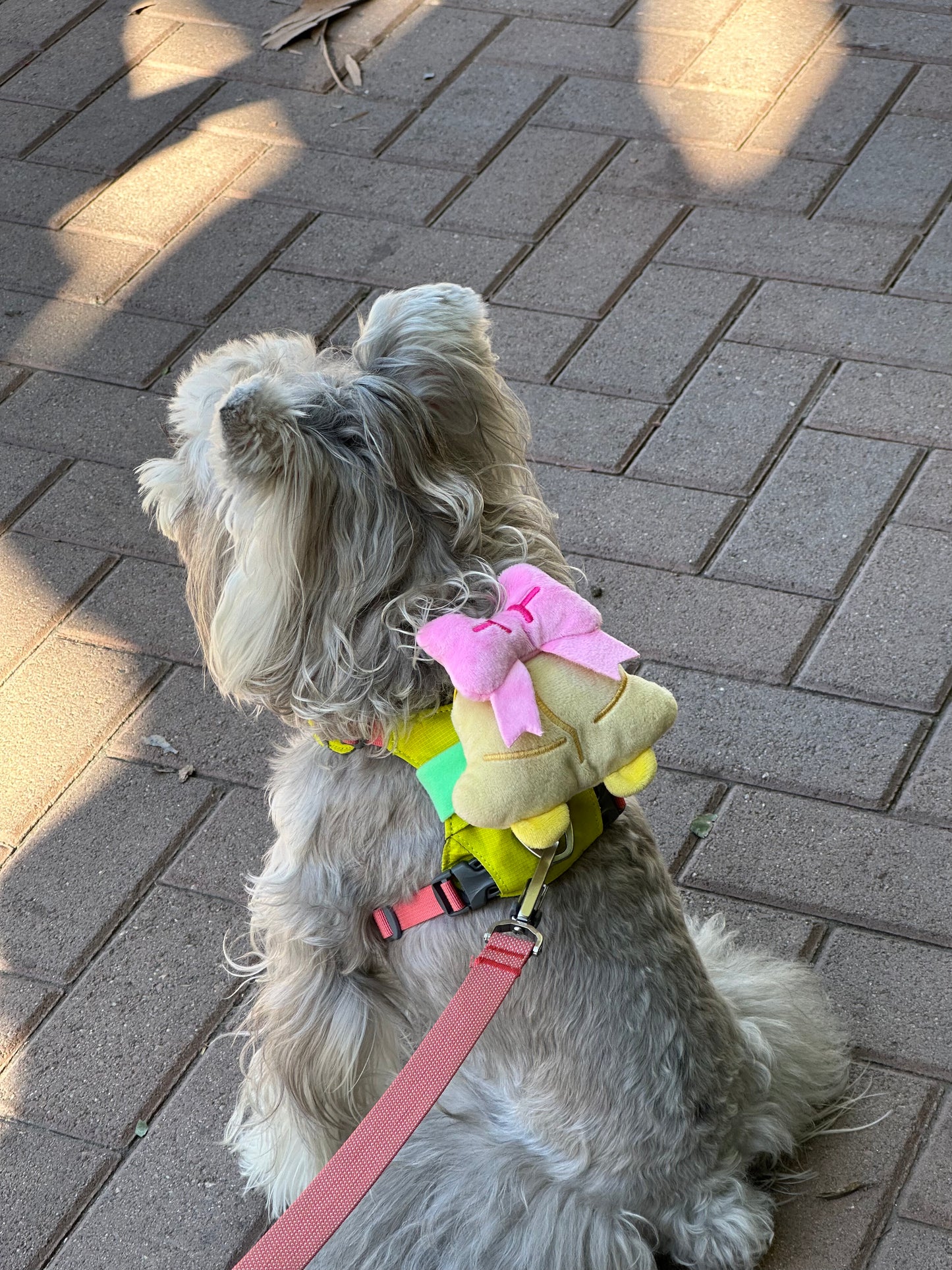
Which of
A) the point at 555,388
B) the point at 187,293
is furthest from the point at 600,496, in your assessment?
the point at 187,293

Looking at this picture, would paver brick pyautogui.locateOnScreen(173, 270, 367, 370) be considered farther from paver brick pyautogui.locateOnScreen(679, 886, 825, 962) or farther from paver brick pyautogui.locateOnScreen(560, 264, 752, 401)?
paver brick pyautogui.locateOnScreen(679, 886, 825, 962)

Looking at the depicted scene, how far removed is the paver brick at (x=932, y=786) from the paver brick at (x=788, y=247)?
160cm

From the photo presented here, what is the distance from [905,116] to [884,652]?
7.35ft

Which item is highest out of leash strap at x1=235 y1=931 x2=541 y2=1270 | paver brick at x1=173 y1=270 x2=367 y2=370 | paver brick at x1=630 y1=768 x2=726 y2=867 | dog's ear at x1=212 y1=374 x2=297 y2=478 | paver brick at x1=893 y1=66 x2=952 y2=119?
dog's ear at x1=212 y1=374 x2=297 y2=478

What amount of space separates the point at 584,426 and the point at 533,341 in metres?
0.40

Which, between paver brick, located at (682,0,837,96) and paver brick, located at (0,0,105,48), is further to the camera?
paver brick, located at (0,0,105,48)

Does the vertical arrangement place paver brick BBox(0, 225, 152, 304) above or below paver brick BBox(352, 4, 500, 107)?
above

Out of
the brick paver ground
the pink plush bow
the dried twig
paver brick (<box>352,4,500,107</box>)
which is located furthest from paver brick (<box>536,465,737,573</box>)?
the dried twig

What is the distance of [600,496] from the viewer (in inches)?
139

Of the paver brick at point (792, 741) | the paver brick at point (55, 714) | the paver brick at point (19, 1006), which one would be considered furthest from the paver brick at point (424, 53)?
the paver brick at point (19, 1006)

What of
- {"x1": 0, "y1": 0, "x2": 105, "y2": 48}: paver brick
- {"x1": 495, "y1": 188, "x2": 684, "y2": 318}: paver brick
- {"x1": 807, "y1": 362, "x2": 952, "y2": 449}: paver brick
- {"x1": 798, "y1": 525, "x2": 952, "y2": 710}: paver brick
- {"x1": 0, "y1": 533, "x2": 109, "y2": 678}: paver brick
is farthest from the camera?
{"x1": 0, "y1": 0, "x2": 105, "y2": 48}: paver brick

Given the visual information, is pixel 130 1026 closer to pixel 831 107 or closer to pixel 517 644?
pixel 517 644

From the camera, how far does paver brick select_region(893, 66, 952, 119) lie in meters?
4.52

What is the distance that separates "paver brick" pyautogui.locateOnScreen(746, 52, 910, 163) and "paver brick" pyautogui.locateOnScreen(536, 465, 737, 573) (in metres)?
1.54
